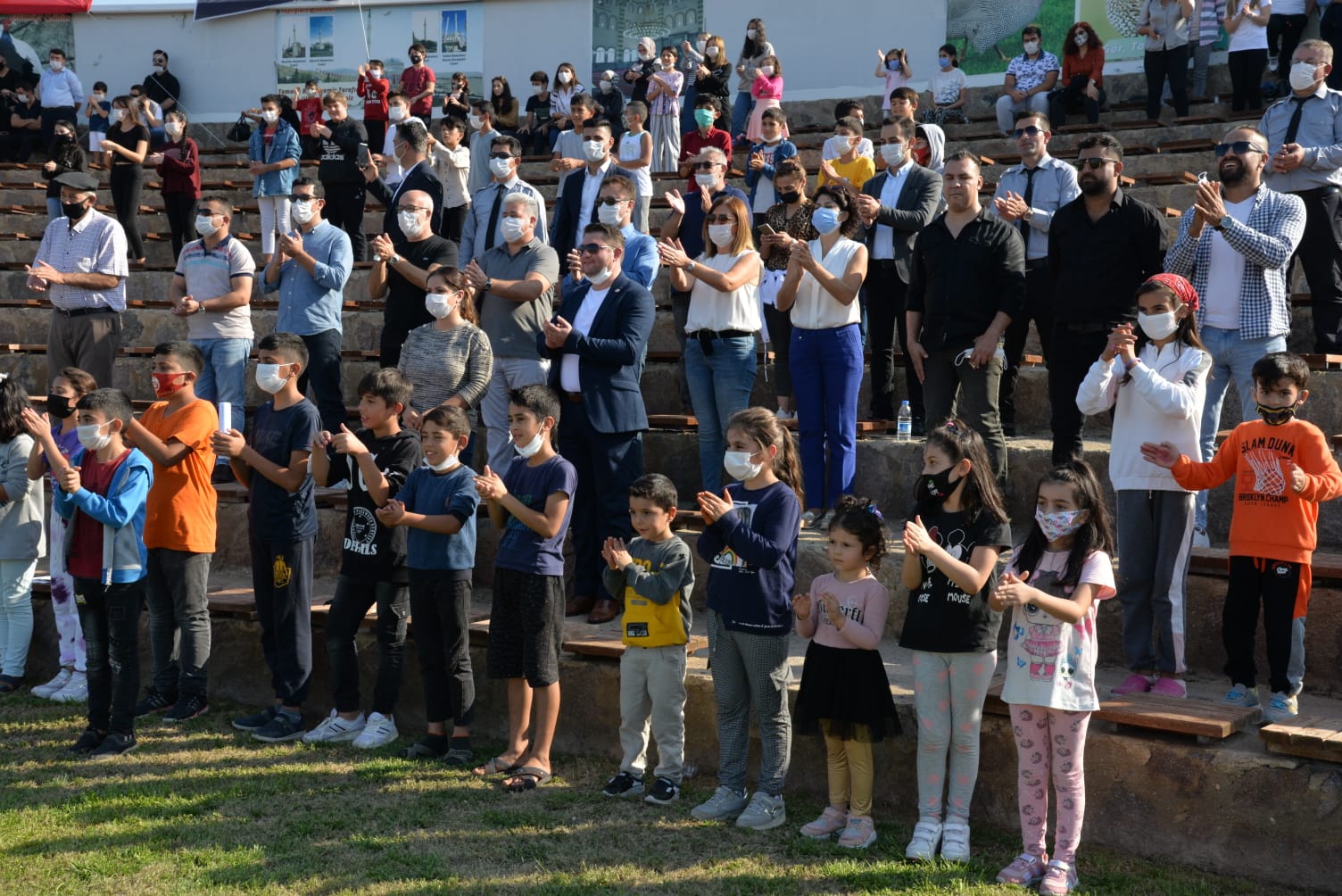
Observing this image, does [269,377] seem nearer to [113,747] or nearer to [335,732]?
[335,732]

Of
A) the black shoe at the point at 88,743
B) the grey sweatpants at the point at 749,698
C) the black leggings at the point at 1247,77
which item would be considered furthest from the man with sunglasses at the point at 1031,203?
the black leggings at the point at 1247,77

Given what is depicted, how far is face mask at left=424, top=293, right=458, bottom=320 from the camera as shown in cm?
779

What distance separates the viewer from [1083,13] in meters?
17.8

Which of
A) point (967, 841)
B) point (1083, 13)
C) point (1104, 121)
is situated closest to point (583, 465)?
point (967, 841)

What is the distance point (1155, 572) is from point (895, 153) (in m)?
4.01

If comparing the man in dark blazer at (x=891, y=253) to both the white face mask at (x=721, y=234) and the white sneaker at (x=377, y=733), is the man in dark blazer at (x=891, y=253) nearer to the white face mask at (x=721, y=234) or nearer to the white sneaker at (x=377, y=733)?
the white face mask at (x=721, y=234)

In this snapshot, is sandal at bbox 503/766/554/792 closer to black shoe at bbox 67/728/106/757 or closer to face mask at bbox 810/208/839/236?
black shoe at bbox 67/728/106/757

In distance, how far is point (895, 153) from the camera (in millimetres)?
9023

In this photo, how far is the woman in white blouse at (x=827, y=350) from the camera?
7590 mm

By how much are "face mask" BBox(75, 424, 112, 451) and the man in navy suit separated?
2341 millimetres

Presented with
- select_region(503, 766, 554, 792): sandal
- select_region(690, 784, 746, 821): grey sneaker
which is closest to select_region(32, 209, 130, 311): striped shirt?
select_region(503, 766, 554, 792): sandal

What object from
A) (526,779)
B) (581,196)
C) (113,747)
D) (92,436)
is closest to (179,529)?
(92,436)

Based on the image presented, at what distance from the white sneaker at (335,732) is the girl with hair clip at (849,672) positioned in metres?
2.60

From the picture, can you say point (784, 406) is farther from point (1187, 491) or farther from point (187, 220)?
point (187, 220)
